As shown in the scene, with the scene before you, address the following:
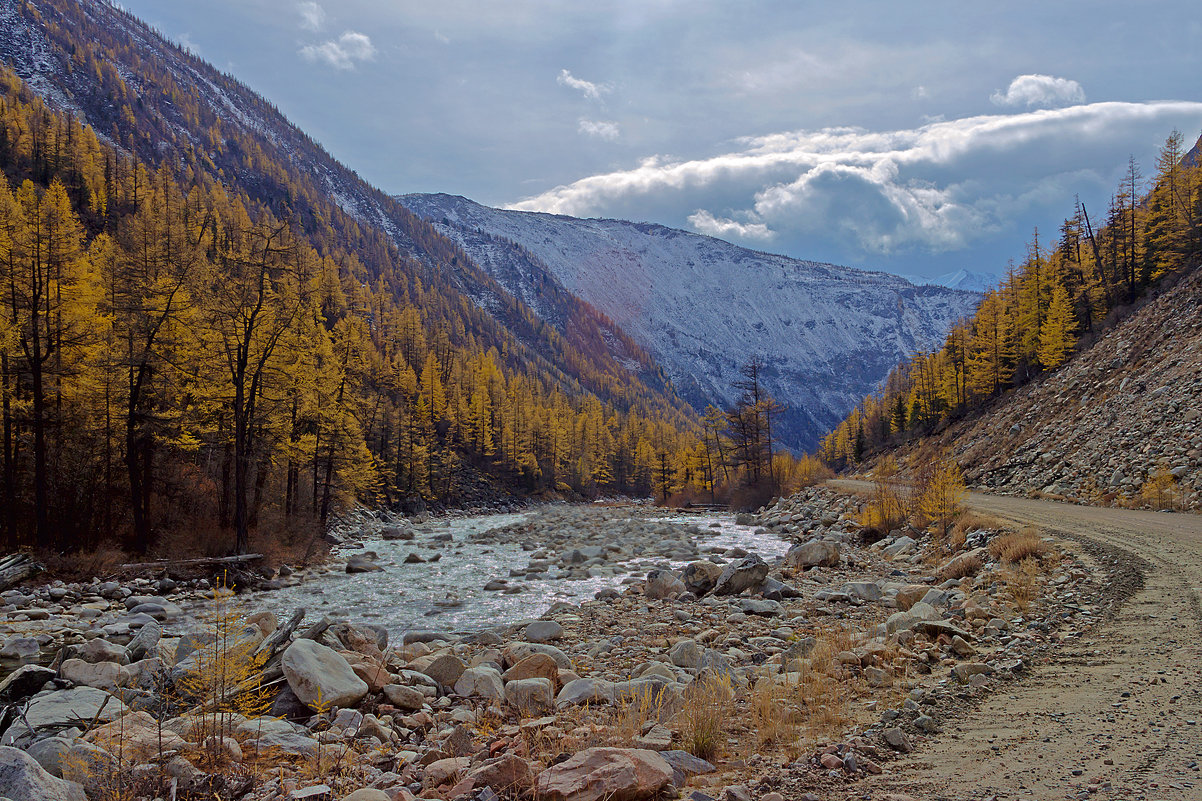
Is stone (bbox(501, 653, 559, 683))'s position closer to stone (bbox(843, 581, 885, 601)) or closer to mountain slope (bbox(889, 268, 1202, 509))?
stone (bbox(843, 581, 885, 601))

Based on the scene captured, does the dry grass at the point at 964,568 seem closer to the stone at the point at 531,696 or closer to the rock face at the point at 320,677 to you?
the stone at the point at 531,696

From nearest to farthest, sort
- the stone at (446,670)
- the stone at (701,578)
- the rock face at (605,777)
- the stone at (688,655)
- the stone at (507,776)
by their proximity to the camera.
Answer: the rock face at (605,777)
the stone at (507,776)
the stone at (446,670)
the stone at (688,655)
the stone at (701,578)

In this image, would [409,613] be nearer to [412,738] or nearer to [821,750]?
[412,738]

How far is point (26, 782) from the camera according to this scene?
3.71 meters

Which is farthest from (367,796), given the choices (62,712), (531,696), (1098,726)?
(1098,726)

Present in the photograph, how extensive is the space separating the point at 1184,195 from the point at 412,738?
2404 inches

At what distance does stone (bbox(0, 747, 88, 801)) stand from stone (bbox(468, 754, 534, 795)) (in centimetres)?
A: 271

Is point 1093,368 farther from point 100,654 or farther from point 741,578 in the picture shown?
point 100,654

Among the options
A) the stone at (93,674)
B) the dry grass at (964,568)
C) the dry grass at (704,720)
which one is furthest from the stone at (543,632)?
the dry grass at (964,568)

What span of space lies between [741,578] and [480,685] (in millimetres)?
8736

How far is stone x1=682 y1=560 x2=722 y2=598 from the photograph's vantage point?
16.0 metres

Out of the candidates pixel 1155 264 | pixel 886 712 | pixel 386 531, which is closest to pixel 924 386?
pixel 1155 264

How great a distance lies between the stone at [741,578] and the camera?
48.9ft

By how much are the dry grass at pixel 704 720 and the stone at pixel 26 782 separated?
4.63 metres
